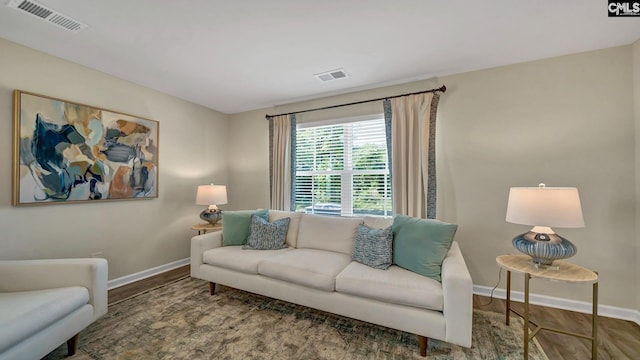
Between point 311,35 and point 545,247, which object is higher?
point 311,35

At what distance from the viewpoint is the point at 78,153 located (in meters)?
2.61

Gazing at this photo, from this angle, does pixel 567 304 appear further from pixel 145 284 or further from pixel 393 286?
pixel 145 284

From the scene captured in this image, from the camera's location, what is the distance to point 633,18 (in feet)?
6.28

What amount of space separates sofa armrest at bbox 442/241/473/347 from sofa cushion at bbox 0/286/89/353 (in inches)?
99.3

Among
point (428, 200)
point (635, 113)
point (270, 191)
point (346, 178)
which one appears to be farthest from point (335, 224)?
point (635, 113)

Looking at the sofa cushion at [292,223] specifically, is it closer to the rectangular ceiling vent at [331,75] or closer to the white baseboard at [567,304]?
the rectangular ceiling vent at [331,75]

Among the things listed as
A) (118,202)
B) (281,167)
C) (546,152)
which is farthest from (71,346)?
(546,152)

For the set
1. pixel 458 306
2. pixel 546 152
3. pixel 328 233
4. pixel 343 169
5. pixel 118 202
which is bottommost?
pixel 458 306

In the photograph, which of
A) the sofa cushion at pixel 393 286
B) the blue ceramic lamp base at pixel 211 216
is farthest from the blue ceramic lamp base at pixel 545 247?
the blue ceramic lamp base at pixel 211 216

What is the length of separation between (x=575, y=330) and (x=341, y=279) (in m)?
2.01

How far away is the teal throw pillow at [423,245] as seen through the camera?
204cm

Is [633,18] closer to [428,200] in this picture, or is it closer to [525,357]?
[428,200]

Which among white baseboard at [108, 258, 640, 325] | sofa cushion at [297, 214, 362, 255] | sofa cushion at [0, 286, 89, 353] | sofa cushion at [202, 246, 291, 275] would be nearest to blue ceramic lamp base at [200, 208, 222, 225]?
sofa cushion at [202, 246, 291, 275]

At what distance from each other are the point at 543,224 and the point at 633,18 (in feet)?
5.78
